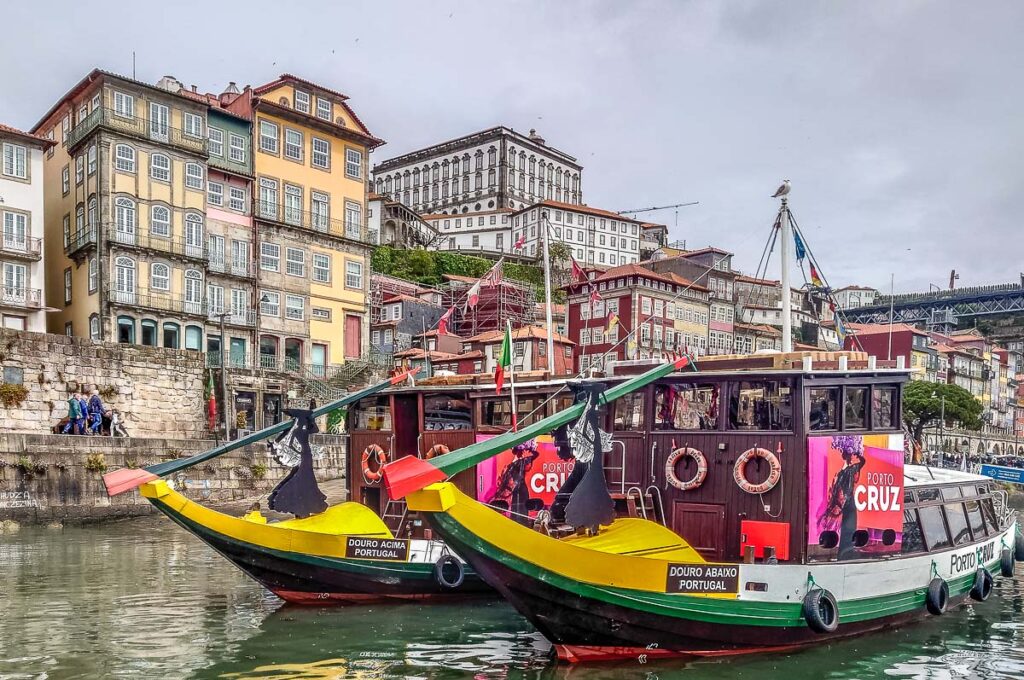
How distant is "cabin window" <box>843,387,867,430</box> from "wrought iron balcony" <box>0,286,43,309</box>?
3746 cm

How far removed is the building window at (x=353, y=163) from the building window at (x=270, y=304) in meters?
8.70

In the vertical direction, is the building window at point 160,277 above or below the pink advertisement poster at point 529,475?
above

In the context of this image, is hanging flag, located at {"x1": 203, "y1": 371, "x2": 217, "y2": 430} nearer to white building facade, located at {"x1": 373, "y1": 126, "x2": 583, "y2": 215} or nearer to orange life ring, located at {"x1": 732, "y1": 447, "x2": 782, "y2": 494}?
orange life ring, located at {"x1": 732, "y1": 447, "x2": 782, "y2": 494}

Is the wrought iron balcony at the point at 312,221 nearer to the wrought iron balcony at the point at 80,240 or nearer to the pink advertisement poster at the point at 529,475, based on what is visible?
the wrought iron balcony at the point at 80,240

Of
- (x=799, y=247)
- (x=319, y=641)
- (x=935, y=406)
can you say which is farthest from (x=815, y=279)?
(x=935, y=406)

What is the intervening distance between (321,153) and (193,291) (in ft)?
37.0

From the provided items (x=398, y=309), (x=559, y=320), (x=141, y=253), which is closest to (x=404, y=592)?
(x=141, y=253)

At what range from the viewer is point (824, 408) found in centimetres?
1361

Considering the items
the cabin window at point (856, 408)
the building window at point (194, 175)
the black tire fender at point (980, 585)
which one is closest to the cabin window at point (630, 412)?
the cabin window at point (856, 408)

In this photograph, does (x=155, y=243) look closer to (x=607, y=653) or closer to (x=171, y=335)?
(x=171, y=335)

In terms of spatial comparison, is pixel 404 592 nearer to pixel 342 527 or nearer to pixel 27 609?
pixel 342 527

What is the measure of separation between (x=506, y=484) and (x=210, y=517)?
17.8 ft

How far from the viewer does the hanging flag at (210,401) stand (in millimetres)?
39438

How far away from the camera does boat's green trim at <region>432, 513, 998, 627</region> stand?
37.1 ft
